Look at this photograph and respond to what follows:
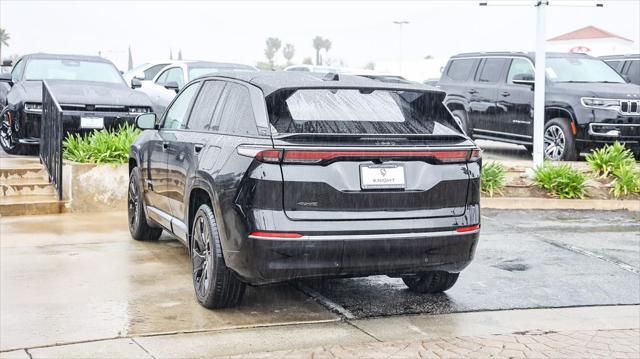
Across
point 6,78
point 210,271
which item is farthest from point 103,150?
point 210,271

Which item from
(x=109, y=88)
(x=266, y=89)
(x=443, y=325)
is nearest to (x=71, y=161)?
(x=109, y=88)

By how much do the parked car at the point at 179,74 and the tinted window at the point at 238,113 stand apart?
9362mm

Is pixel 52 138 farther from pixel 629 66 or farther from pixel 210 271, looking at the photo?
pixel 629 66

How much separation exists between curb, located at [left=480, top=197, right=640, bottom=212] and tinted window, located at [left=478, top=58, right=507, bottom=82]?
15.1ft

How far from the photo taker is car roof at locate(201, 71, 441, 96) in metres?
5.90

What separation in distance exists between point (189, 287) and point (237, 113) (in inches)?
55.3

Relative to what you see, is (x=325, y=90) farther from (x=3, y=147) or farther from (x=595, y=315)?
(x=3, y=147)

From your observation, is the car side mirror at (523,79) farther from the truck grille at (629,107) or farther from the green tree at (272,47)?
the green tree at (272,47)

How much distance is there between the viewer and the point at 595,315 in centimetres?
619

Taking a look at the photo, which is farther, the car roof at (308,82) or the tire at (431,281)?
the tire at (431,281)

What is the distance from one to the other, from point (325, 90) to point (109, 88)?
27.2ft

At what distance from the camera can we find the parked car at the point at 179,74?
1603 centimetres

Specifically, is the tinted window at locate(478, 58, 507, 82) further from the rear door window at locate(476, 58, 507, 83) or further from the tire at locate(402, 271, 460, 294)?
the tire at locate(402, 271, 460, 294)

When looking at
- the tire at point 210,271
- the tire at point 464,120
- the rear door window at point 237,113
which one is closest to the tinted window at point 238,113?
the rear door window at point 237,113
